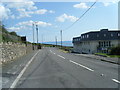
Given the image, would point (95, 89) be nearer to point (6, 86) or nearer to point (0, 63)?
point (6, 86)

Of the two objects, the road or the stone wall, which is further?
the stone wall

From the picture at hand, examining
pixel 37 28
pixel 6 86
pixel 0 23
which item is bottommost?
pixel 6 86

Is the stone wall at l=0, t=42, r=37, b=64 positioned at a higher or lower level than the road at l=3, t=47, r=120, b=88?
higher

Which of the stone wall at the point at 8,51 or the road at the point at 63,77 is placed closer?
the road at the point at 63,77

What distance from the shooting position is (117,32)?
2517 inches

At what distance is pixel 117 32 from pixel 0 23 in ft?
171

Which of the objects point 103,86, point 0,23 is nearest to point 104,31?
point 0,23

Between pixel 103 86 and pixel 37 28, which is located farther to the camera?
pixel 37 28

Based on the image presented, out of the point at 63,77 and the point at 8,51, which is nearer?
the point at 63,77

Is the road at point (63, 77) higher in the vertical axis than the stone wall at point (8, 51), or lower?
lower

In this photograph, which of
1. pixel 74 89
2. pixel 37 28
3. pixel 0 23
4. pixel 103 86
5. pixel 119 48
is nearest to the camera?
pixel 74 89

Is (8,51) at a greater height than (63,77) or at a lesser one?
greater

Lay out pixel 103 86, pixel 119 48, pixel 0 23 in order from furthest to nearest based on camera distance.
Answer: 1. pixel 119 48
2. pixel 0 23
3. pixel 103 86

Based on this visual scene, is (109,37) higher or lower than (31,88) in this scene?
higher
